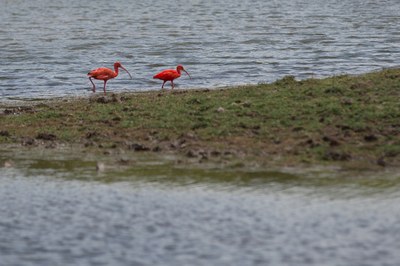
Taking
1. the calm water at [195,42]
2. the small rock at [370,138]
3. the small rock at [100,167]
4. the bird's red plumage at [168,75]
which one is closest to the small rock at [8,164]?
the small rock at [100,167]

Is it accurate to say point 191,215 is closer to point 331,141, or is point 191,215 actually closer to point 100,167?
point 100,167

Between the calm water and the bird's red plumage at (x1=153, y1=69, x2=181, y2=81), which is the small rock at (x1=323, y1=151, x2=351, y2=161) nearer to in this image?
the bird's red plumage at (x1=153, y1=69, x2=181, y2=81)

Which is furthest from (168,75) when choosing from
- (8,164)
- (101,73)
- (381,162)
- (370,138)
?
(381,162)

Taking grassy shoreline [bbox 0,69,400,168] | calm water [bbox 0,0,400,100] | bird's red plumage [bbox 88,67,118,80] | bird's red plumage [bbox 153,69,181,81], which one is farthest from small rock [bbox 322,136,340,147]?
bird's red plumage [bbox 88,67,118,80]

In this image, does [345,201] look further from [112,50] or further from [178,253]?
[112,50]

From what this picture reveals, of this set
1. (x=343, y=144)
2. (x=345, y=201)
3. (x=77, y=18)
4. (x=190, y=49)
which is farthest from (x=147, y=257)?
(x=77, y=18)

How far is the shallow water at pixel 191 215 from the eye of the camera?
1029 cm

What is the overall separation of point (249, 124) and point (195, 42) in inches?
735

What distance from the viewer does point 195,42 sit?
33.7m

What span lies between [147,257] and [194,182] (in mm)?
2863

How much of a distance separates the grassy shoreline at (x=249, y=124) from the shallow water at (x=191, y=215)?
63 cm

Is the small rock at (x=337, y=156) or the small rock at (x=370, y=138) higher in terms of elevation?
the small rock at (x=370, y=138)

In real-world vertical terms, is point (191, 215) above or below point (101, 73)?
above

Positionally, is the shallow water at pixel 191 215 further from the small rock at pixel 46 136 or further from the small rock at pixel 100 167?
the small rock at pixel 46 136
